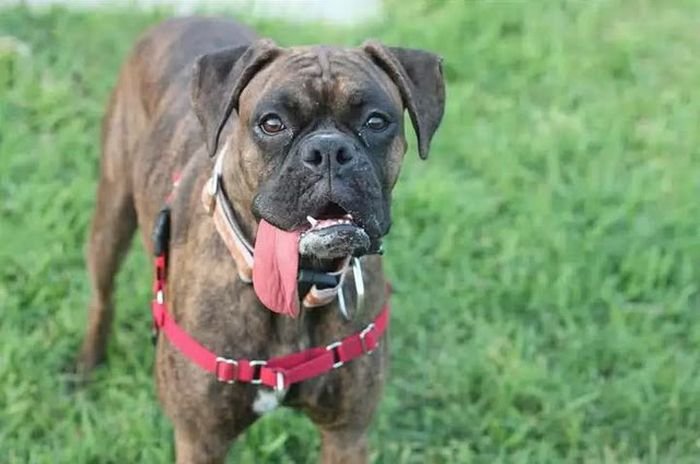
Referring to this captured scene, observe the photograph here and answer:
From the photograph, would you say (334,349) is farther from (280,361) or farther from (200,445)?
(200,445)

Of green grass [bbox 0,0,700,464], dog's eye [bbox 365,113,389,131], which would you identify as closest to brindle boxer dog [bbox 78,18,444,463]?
dog's eye [bbox 365,113,389,131]

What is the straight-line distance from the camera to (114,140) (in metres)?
4.25

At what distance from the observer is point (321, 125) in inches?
Answer: 116

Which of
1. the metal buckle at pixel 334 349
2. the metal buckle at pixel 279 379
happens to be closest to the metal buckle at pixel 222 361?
the metal buckle at pixel 279 379

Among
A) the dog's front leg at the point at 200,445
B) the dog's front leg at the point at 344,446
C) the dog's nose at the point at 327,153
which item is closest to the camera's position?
the dog's nose at the point at 327,153

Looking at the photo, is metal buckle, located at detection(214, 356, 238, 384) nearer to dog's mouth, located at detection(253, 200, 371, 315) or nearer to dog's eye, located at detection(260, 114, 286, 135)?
dog's mouth, located at detection(253, 200, 371, 315)

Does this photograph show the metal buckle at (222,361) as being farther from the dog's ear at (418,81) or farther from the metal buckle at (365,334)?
the dog's ear at (418,81)

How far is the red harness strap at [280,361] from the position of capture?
3.20 meters

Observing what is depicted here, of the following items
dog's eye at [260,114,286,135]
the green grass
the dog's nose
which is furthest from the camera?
the green grass

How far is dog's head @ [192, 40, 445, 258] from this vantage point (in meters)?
2.84

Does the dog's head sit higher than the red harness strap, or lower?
higher

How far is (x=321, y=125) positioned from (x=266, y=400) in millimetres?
749

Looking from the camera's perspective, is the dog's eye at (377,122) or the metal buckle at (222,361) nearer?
the dog's eye at (377,122)

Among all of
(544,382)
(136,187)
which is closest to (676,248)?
(544,382)
